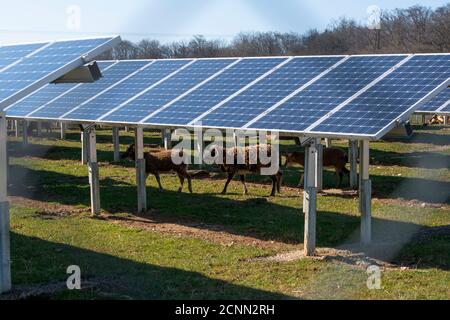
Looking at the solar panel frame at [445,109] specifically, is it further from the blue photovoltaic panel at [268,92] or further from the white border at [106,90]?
the white border at [106,90]

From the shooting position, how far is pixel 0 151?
807 cm

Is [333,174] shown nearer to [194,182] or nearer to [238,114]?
[194,182]

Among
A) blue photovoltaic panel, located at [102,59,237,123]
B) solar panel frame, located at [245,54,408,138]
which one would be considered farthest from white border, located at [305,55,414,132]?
blue photovoltaic panel, located at [102,59,237,123]

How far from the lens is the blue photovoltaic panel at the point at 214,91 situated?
1284 cm

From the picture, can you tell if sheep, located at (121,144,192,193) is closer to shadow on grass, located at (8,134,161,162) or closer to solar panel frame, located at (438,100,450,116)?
shadow on grass, located at (8,134,161,162)

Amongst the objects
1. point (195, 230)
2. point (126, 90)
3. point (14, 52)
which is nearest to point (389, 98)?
point (195, 230)

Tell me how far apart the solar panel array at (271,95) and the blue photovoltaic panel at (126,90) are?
29 mm

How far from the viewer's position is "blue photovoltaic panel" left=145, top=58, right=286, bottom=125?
1284 centimetres

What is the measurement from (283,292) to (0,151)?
3.60m

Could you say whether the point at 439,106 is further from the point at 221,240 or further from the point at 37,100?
the point at 221,240

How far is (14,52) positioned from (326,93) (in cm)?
502

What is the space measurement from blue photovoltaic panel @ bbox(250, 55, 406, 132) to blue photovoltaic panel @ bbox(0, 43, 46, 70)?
12.0 feet
